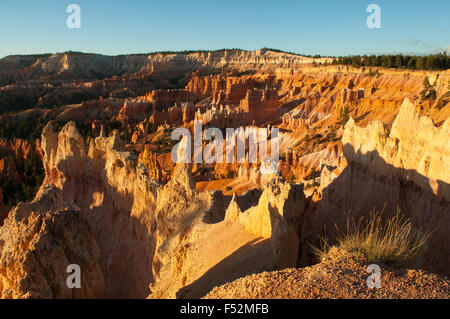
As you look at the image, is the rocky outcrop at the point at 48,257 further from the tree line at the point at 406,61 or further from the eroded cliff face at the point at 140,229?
the tree line at the point at 406,61

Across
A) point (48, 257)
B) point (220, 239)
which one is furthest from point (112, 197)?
point (220, 239)

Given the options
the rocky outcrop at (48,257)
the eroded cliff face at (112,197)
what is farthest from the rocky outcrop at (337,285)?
the eroded cliff face at (112,197)

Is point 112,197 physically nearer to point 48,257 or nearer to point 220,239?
point 48,257

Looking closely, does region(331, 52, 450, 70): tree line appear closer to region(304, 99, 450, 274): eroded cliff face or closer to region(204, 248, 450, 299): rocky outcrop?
region(304, 99, 450, 274): eroded cliff face

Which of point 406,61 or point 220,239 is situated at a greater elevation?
point 406,61

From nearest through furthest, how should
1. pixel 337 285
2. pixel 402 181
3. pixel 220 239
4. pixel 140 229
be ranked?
1. pixel 337 285
2. pixel 220 239
3. pixel 402 181
4. pixel 140 229

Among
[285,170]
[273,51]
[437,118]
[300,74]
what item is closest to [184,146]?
[285,170]
